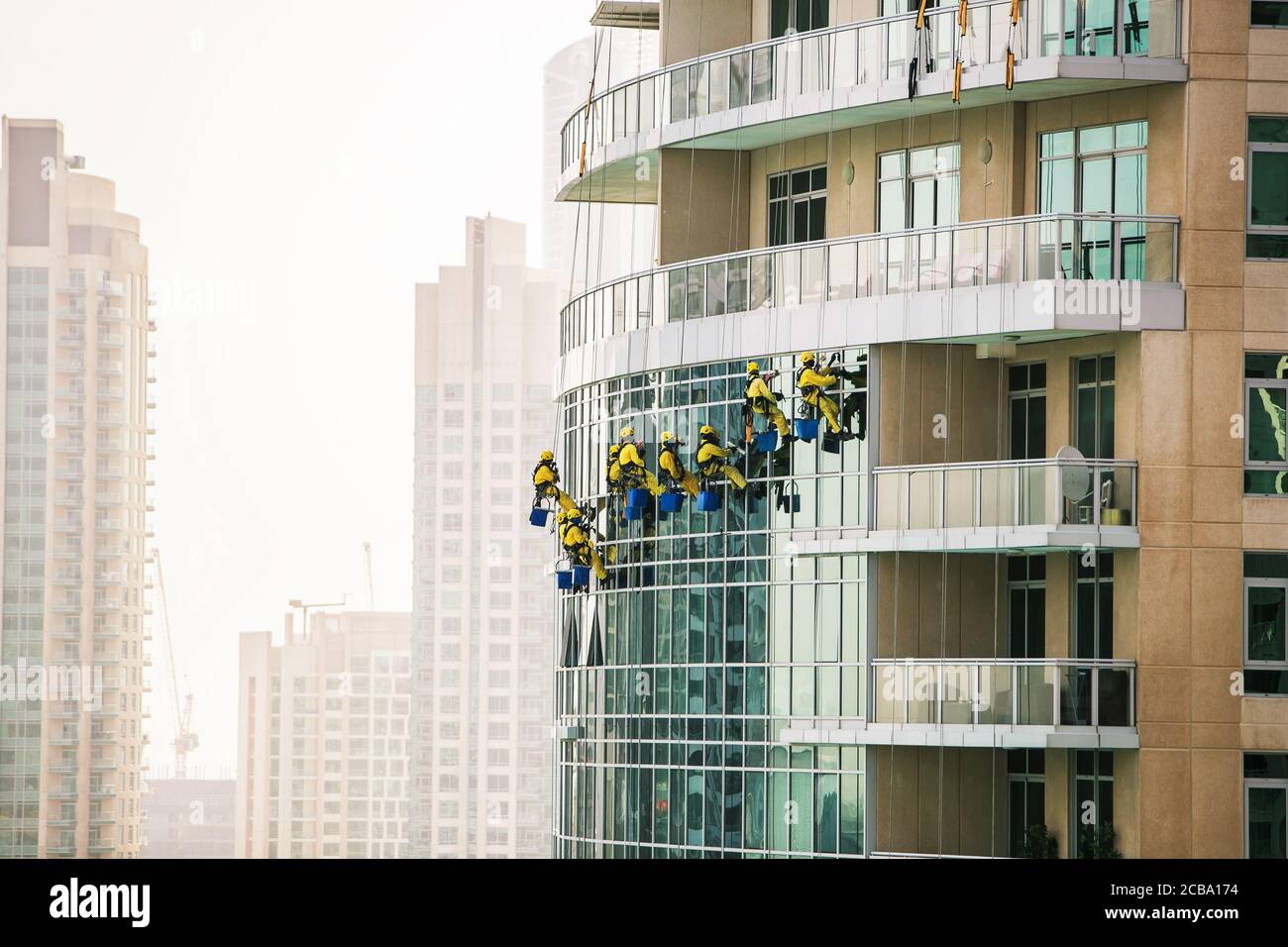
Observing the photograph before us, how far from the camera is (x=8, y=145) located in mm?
118938

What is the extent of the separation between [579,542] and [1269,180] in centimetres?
1214

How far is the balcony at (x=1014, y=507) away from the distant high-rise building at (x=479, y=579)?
354 feet

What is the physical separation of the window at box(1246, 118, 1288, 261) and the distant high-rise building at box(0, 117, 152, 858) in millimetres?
84957

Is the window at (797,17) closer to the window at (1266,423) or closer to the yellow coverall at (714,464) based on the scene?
the yellow coverall at (714,464)

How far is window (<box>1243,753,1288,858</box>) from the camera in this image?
85.6ft

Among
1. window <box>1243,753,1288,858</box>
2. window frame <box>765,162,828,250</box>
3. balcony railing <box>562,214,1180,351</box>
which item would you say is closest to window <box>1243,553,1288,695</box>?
window <box>1243,753,1288,858</box>

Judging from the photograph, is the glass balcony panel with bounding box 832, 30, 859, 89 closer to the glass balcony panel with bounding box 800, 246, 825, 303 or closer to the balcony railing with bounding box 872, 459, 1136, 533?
the glass balcony panel with bounding box 800, 246, 825, 303

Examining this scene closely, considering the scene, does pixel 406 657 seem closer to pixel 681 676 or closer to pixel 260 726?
pixel 260 726

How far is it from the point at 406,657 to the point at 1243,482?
426 feet

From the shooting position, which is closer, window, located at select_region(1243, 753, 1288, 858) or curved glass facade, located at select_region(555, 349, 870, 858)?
window, located at select_region(1243, 753, 1288, 858)

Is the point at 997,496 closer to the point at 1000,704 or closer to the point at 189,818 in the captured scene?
the point at 1000,704

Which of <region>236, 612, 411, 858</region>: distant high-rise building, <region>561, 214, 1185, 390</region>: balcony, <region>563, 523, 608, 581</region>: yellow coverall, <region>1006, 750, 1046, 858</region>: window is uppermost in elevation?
<region>561, 214, 1185, 390</region>: balcony

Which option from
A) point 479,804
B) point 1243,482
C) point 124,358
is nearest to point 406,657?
point 479,804
